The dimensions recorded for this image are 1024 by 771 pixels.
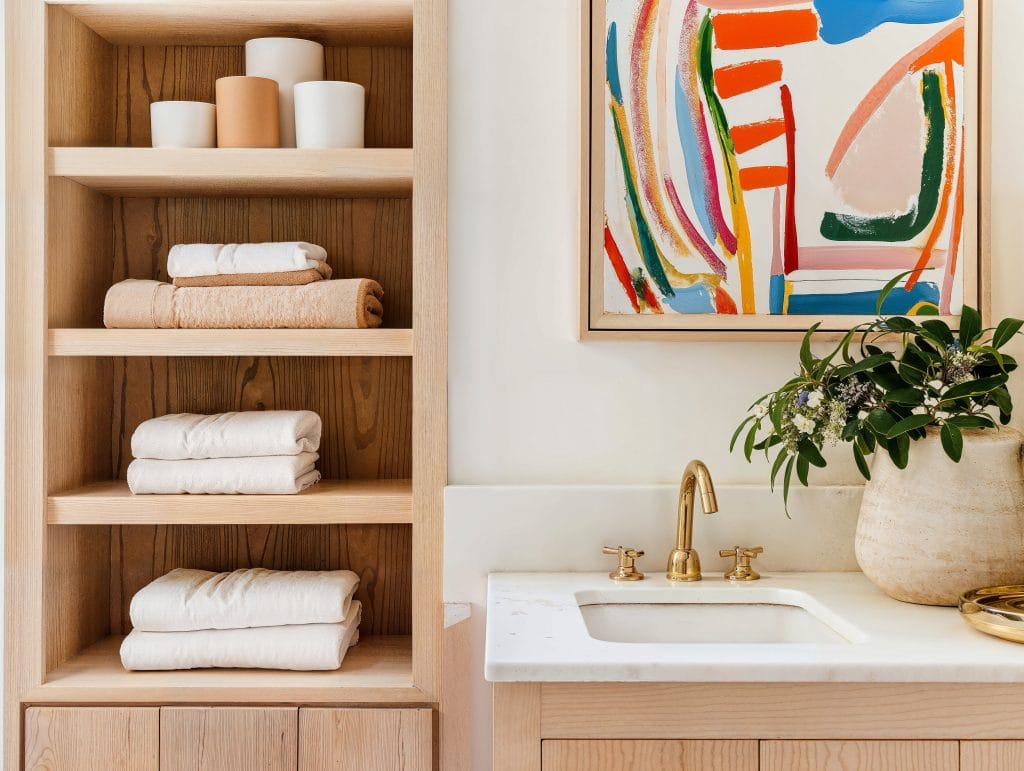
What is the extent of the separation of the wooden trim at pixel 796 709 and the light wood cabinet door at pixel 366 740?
484mm

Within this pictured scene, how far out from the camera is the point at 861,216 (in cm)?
148

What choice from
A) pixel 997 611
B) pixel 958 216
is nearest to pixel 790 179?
pixel 958 216

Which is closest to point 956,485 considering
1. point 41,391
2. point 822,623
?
point 822,623

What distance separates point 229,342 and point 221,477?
22 centimetres

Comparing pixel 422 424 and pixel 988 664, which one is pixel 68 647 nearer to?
pixel 422 424

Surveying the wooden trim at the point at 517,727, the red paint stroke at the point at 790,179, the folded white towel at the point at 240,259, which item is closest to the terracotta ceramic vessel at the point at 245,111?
the folded white towel at the point at 240,259

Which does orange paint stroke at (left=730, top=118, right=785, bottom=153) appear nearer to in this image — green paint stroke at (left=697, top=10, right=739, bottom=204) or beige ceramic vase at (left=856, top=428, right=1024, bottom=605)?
green paint stroke at (left=697, top=10, right=739, bottom=204)

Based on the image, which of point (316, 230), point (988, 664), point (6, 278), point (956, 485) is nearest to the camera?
point (988, 664)

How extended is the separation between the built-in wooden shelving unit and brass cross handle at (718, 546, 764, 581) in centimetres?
47

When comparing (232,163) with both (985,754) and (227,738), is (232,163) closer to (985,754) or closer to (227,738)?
(227,738)

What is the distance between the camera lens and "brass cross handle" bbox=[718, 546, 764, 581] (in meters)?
1.42

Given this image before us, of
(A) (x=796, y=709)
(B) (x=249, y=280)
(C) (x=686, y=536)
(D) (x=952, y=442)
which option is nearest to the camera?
(A) (x=796, y=709)

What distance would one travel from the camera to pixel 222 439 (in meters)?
1.49

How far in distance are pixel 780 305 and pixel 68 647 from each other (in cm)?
134
